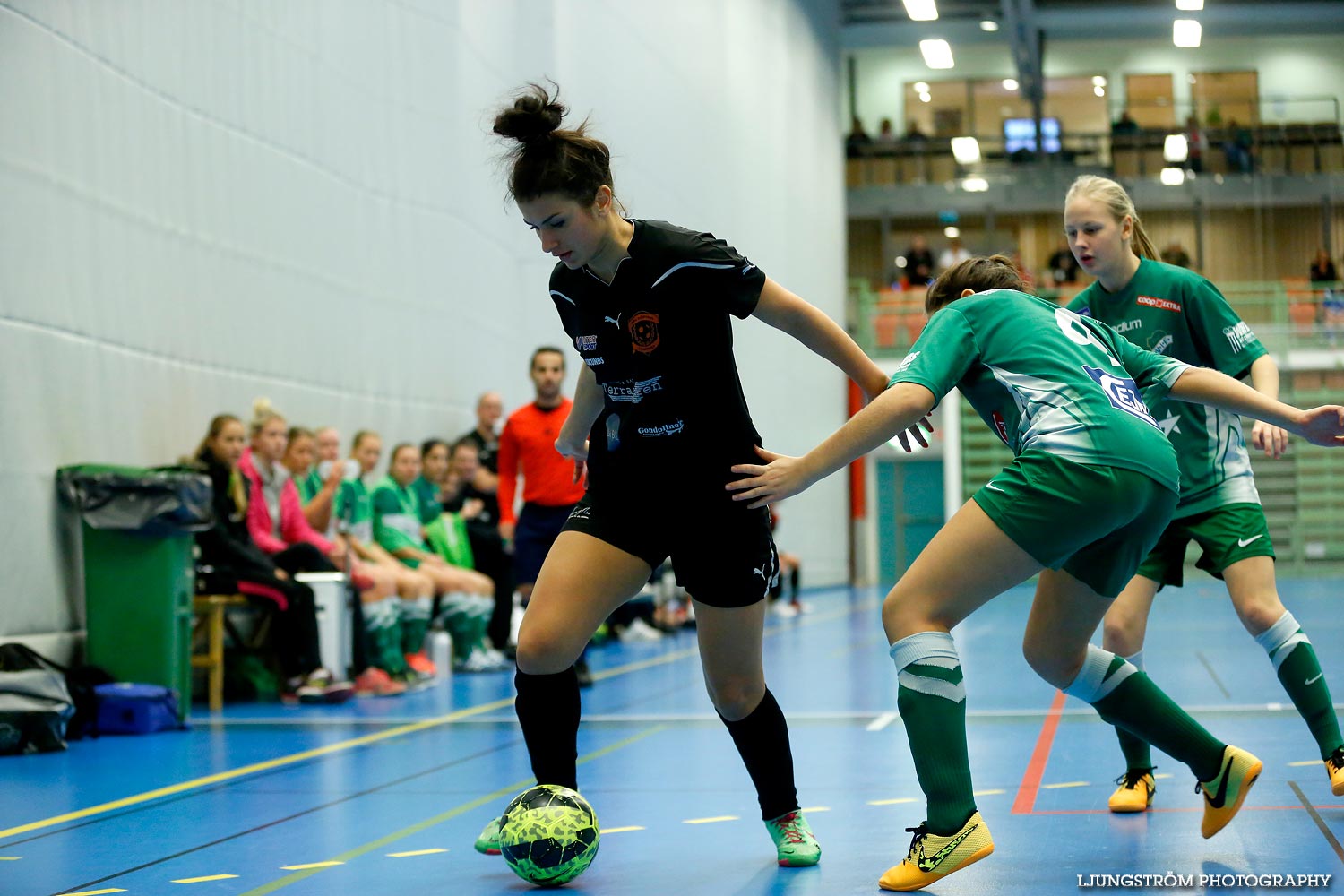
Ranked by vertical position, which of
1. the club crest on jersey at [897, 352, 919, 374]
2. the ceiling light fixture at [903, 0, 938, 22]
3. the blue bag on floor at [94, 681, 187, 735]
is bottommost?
the blue bag on floor at [94, 681, 187, 735]

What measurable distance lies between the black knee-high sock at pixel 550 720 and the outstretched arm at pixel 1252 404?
1.72m

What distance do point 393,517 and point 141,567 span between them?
2723 mm

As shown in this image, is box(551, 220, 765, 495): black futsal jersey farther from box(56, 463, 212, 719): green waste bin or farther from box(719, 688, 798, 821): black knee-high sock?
box(56, 463, 212, 719): green waste bin

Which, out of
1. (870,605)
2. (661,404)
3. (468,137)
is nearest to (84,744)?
(661,404)

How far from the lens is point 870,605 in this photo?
19.4m

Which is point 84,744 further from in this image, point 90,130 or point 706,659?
point 706,659

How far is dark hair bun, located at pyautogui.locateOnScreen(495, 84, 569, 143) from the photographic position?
11.0 feet

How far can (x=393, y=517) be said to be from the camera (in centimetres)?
994

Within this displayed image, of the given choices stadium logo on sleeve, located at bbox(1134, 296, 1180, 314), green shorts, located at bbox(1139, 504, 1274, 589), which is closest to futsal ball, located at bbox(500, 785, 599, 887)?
green shorts, located at bbox(1139, 504, 1274, 589)

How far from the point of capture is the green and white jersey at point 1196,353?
4.34 metres

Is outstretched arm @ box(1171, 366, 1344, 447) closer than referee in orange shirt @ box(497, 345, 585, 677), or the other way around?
outstretched arm @ box(1171, 366, 1344, 447)

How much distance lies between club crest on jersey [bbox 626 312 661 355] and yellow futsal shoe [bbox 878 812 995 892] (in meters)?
1.26

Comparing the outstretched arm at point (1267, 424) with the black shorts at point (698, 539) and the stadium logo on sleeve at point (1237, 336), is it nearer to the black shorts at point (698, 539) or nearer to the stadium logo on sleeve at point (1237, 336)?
the stadium logo on sleeve at point (1237, 336)

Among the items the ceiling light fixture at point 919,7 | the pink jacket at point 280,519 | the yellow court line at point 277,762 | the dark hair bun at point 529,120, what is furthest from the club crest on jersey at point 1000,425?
the ceiling light fixture at point 919,7
